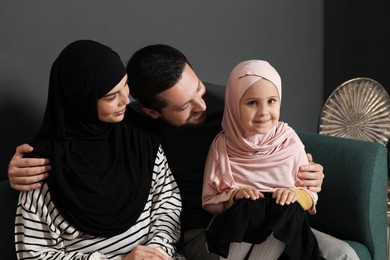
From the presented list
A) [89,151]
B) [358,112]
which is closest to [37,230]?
[89,151]

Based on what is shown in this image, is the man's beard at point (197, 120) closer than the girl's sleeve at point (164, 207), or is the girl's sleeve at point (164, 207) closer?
the girl's sleeve at point (164, 207)

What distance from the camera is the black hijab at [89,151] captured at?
2008mm

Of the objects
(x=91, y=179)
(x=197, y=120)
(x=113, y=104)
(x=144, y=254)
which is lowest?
(x=144, y=254)

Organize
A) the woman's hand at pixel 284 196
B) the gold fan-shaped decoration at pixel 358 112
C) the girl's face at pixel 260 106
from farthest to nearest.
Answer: the gold fan-shaped decoration at pixel 358 112 → the girl's face at pixel 260 106 → the woman's hand at pixel 284 196

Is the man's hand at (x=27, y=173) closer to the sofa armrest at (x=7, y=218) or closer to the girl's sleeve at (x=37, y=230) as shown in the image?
the girl's sleeve at (x=37, y=230)

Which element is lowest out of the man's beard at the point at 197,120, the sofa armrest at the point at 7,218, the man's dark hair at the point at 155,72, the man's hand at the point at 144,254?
the man's hand at the point at 144,254

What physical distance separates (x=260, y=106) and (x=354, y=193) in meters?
0.53

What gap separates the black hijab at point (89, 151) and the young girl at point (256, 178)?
28 cm

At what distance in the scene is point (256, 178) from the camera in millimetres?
2143

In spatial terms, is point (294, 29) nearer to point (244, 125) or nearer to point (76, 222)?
A: point (244, 125)

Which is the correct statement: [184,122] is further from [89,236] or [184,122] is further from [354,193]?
[354,193]

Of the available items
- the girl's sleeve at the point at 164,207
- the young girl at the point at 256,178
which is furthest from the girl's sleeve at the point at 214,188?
the girl's sleeve at the point at 164,207

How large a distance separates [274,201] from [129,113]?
69 cm

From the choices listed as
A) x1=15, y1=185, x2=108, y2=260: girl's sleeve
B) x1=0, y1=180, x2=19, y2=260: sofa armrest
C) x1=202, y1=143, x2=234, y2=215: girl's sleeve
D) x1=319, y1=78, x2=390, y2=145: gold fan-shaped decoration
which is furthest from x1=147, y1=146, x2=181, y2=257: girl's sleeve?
x1=319, y1=78, x2=390, y2=145: gold fan-shaped decoration
